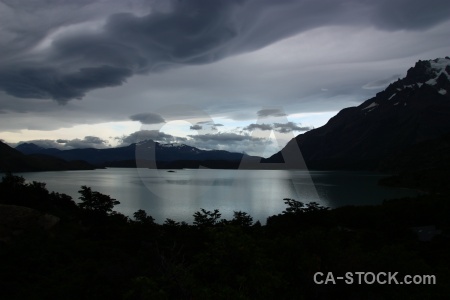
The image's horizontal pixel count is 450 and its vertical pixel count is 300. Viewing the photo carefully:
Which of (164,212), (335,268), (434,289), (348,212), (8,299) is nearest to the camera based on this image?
(434,289)

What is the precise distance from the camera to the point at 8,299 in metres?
18.5

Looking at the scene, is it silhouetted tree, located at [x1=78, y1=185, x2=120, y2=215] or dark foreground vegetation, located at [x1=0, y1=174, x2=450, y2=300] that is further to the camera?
silhouetted tree, located at [x1=78, y1=185, x2=120, y2=215]

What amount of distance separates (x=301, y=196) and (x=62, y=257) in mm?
82753

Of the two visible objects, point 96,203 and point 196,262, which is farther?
point 96,203

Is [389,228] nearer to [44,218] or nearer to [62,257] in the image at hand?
[62,257]

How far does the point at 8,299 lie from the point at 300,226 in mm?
34896

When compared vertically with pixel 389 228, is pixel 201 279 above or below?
above

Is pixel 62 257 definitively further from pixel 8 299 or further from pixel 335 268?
pixel 335 268

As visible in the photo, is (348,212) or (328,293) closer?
(328,293)

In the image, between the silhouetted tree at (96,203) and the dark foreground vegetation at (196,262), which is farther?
the silhouetted tree at (96,203)

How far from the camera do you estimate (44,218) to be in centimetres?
3678

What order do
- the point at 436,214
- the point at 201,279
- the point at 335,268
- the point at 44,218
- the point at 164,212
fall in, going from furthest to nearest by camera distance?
the point at 164,212
the point at 436,214
the point at 44,218
the point at 335,268
the point at 201,279

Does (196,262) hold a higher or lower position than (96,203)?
lower

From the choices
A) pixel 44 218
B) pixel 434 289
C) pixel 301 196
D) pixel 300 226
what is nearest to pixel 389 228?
pixel 300 226
